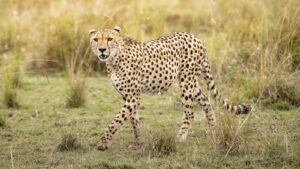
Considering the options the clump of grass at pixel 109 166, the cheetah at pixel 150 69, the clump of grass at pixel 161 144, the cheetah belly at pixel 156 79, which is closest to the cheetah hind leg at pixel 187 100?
the cheetah at pixel 150 69

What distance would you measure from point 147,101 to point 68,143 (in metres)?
2.23

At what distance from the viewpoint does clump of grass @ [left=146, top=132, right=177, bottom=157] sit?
4391 millimetres

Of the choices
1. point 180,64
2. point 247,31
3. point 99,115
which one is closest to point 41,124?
point 99,115

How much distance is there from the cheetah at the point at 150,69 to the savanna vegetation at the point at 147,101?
0.64 feet

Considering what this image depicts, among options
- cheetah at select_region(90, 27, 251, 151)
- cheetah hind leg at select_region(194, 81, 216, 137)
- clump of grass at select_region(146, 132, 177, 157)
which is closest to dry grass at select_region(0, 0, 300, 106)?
cheetah hind leg at select_region(194, 81, 216, 137)

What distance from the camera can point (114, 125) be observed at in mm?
4652

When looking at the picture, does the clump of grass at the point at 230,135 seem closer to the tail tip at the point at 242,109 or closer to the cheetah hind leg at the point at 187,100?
the tail tip at the point at 242,109

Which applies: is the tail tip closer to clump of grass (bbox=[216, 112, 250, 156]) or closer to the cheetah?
the cheetah

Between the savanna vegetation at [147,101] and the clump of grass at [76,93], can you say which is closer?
the savanna vegetation at [147,101]

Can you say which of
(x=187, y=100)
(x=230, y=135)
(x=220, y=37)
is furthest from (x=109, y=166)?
(x=220, y=37)

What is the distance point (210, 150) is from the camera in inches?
180

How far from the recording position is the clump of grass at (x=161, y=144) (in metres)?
4.39

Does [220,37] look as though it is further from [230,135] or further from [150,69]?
[230,135]

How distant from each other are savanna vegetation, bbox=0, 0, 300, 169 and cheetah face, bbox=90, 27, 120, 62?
0.43 meters
